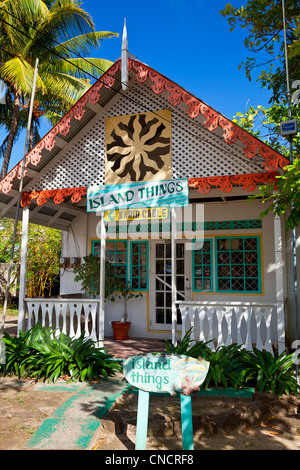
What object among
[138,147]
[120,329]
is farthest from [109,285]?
[138,147]

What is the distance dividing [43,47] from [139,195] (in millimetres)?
9875

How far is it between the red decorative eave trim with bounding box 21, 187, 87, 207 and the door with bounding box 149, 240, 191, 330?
8.06 feet

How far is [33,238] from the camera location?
14219 mm

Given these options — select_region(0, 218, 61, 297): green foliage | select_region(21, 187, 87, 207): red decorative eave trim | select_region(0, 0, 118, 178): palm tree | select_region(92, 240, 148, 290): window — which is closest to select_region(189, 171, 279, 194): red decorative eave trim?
select_region(21, 187, 87, 207): red decorative eave trim

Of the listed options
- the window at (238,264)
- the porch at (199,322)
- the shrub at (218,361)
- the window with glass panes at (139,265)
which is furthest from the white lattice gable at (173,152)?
the shrub at (218,361)

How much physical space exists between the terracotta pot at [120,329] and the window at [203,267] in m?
1.67

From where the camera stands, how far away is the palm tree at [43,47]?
41.5 feet

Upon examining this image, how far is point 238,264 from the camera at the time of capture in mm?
7695

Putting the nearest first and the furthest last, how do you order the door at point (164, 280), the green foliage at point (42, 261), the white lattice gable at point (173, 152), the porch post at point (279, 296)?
the porch post at point (279, 296), the white lattice gable at point (173, 152), the door at point (164, 280), the green foliage at point (42, 261)

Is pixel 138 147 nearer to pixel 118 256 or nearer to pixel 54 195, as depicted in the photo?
pixel 54 195

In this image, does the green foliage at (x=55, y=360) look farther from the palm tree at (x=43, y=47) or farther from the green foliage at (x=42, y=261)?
the palm tree at (x=43, y=47)

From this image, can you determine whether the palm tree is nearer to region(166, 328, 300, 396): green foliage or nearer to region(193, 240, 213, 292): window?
region(193, 240, 213, 292): window
